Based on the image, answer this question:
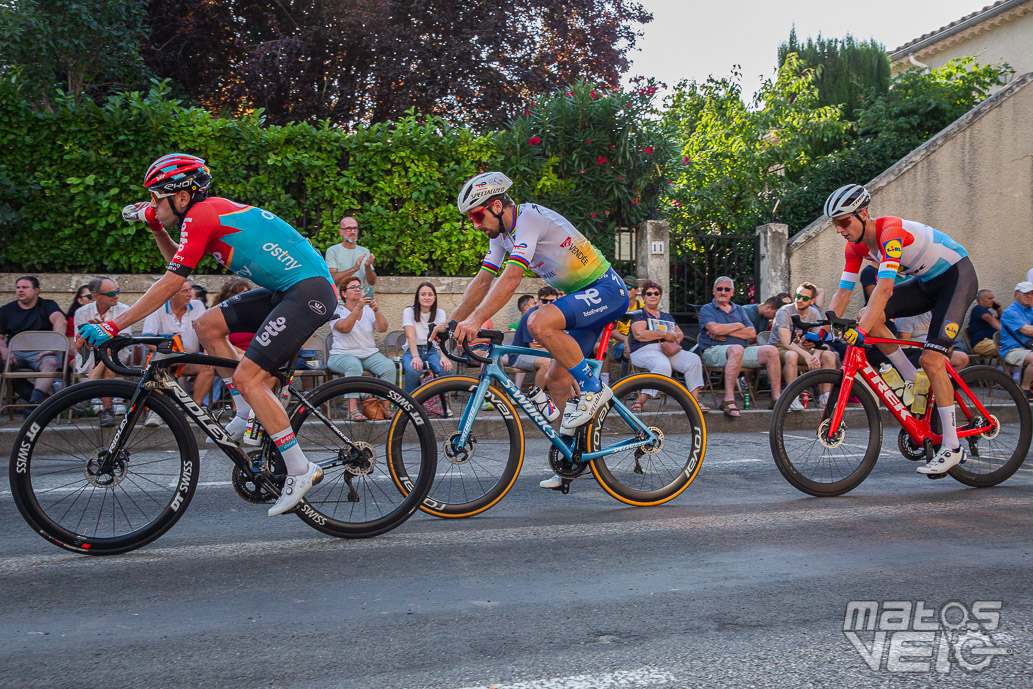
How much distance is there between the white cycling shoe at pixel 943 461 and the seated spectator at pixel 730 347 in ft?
12.1

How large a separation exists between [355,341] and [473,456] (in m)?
4.98

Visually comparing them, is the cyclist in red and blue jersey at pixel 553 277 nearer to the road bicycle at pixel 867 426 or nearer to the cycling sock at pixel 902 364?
the road bicycle at pixel 867 426

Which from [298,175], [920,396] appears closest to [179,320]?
[298,175]

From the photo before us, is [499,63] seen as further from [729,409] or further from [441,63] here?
[729,409]

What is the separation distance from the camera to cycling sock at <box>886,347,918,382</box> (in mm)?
6336

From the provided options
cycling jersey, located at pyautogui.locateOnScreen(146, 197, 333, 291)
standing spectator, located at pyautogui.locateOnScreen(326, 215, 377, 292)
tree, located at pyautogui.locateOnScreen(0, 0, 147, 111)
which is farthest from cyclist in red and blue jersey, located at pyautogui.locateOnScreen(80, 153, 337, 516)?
tree, located at pyautogui.locateOnScreen(0, 0, 147, 111)

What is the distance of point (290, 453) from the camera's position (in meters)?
4.69

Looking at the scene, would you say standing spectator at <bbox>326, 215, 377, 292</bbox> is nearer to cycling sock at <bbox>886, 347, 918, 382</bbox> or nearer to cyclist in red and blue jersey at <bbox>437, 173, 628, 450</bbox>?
cyclist in red and blue jersey at <bbox>437, 173, 628, 450</bbox>

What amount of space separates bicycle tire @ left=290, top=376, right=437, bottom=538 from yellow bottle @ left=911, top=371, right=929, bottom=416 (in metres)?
3.47

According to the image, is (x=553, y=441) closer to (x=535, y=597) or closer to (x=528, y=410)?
(x=528, y=410)

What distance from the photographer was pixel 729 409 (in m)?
9.81

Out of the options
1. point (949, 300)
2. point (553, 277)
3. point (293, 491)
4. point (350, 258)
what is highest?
point (350, 258)

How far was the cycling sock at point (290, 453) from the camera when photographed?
4.69 metres

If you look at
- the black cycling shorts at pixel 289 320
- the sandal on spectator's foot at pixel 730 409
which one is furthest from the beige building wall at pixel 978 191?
the black cycling shorts at pixel 289 320
